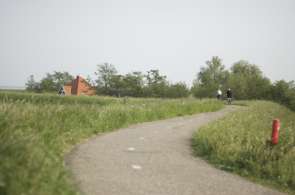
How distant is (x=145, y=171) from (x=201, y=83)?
306ft

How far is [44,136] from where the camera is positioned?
8.48 meters

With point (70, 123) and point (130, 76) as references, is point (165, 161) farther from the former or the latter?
point (130, 76)

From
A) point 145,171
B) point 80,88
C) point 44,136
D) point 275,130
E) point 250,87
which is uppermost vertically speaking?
point 250,87

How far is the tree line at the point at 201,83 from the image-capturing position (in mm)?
70244

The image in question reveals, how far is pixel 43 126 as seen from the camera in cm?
926

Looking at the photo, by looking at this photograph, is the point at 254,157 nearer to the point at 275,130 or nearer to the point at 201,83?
the point at 275,130

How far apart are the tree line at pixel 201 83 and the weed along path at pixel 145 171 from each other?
60.2 m

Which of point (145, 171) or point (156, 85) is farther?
point (156, 85)

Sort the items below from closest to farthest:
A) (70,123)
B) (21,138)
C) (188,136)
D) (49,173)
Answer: (49,173) < (21,138) < (70,123) < (188,136)

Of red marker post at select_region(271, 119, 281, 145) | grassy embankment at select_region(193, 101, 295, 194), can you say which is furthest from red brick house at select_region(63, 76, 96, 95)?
red marker post at select_region(271, 119, 281, 145)

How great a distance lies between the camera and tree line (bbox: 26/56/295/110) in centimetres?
7024

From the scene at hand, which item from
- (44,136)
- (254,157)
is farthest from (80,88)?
(254,157)

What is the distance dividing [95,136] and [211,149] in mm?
4297

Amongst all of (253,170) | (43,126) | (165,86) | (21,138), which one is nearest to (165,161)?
(253,170)
